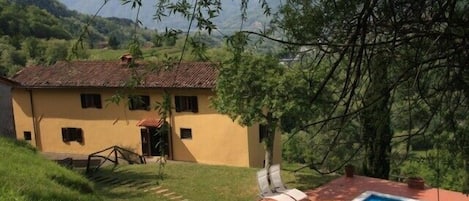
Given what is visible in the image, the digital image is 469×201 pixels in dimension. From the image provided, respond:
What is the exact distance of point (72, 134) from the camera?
2534 cm

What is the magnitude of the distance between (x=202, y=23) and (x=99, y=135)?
76.5 ft

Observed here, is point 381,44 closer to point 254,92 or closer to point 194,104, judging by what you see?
point 254,92

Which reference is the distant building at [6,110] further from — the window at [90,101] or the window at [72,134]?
the window at [72,134]

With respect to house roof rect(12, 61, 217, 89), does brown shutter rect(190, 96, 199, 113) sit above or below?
below

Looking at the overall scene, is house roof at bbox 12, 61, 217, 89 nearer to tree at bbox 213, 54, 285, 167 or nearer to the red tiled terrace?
tree at bbox 213, 54, 285, 167

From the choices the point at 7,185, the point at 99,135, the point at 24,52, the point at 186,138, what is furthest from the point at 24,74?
the point at 24,52

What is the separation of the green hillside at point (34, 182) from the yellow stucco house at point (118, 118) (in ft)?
35.6

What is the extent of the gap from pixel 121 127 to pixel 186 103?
423 cm

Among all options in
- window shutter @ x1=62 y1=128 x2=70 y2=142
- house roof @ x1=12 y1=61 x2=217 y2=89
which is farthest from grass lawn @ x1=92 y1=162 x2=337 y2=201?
window shutter @ x1=62 y1=128 x2=70 y2=142

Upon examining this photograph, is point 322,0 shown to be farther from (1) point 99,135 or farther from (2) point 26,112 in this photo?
(2) point 26,112

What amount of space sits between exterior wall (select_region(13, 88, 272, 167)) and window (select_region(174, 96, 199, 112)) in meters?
0.22

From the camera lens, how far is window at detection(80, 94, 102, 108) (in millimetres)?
24359

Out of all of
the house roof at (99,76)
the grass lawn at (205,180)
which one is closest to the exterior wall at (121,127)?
the house roof at (99,76)

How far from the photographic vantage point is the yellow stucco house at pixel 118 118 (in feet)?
72.1
